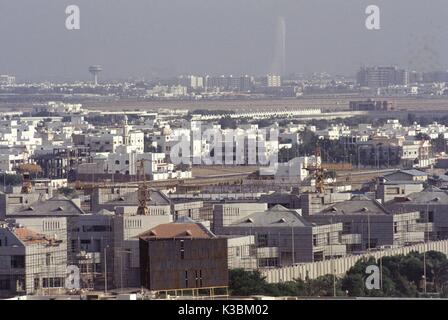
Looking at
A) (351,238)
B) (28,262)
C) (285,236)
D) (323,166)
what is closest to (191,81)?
(323,166)

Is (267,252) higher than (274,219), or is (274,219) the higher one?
(274,219)

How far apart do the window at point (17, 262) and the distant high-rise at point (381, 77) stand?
71.8 feet

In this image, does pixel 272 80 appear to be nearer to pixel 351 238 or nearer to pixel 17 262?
pixel 351 238

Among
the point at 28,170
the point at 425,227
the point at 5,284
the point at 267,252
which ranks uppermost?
the point at 5,284

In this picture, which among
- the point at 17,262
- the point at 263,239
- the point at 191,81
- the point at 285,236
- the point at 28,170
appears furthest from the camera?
the point at 191,81

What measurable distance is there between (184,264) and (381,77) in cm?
2983

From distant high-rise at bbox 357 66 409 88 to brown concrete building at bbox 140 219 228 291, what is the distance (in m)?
24.9

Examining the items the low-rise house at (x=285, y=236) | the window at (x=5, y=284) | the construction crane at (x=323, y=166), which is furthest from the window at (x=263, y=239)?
the construction crane at (x=323, y=166)

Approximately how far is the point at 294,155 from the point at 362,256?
16.3m

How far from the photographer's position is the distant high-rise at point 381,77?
3614 centimetres

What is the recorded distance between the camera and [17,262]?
520 inches

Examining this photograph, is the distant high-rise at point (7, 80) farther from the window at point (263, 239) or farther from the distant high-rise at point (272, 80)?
the window at point (263, 239)
